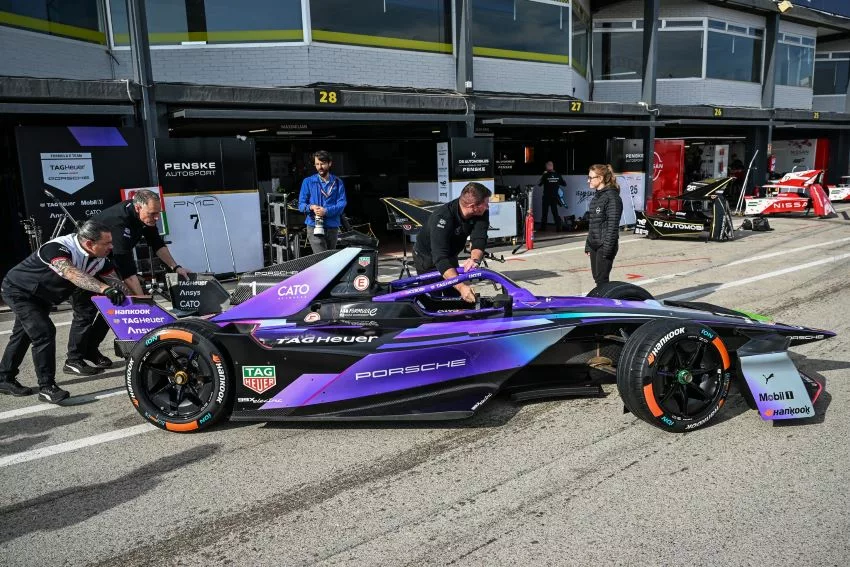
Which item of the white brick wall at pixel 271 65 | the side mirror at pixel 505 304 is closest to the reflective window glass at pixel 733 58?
the white brick wall at pixel 271 65

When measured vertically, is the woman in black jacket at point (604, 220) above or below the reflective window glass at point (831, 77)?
below

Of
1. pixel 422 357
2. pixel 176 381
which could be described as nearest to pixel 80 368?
pixel 176 381

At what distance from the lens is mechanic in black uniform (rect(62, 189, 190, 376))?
5859 mm

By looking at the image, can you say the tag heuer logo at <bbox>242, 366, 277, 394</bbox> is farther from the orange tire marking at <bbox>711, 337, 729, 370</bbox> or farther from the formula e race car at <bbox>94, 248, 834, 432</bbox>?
the orange tire marking at <bbox>711, 337, 729, 370</bbox>

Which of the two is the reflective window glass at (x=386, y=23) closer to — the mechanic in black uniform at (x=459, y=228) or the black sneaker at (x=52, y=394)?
the mechanic in black uniform at (x=459, y=228)

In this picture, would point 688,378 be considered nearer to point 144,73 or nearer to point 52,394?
point 52,394

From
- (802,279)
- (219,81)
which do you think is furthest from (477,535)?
(219,81)

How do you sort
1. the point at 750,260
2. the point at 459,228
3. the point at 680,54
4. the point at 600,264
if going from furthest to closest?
the point at 680,54, the point at 750,260, the point at 600,264, the point at 459,228

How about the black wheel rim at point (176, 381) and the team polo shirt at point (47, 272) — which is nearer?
the black wheel rim at point (176, 381)

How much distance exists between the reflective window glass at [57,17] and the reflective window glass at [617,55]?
14.7m

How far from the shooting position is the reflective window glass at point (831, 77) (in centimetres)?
2870

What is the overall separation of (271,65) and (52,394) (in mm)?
8968

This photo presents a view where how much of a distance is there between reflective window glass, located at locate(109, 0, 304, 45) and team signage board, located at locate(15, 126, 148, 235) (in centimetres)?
304

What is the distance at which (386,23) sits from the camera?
13828 millimetres
